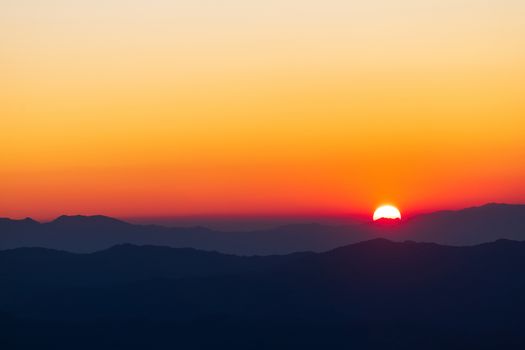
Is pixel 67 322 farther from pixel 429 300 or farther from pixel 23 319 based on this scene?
pixel 429 300

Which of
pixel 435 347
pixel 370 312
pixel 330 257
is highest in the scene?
pixel 330 257

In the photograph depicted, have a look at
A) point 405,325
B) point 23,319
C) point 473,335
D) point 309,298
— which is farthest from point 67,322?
point 473,335

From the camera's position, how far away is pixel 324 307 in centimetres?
17125

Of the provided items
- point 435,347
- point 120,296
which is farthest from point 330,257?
point 435,347

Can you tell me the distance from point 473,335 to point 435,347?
11.7 metres

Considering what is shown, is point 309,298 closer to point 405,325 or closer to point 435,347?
point 405,325

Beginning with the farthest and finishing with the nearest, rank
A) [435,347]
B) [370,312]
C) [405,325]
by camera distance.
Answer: [370,312] → [405,325] → [435,347]

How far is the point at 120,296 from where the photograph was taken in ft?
634

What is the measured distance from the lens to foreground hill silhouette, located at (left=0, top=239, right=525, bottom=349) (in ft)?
482

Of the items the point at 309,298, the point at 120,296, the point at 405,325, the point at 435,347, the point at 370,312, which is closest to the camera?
the point at 435,347

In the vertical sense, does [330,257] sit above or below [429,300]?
above

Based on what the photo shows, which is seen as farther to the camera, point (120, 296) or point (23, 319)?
point (120, 296)

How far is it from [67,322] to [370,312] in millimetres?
53346

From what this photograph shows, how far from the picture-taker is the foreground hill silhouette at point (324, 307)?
146875 mm
